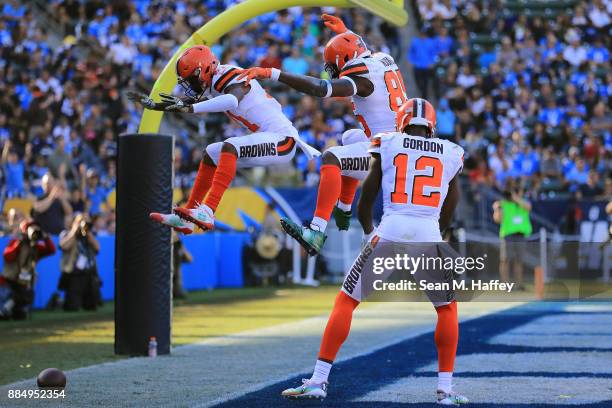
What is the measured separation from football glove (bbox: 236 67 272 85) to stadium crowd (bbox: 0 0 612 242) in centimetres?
1242

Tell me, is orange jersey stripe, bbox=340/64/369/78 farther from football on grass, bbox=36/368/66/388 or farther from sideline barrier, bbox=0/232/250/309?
sideline barrier, bbox=0/232/250/309

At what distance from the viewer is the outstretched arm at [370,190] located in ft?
23.3

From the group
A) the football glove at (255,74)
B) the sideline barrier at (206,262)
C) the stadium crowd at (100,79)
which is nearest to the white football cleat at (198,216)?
the football glove at (255,74)

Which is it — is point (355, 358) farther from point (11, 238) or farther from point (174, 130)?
point (174, 130)

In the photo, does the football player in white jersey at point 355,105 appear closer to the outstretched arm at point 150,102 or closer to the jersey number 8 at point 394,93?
the jersey number 8 at point 394,93

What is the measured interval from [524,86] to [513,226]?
22.0ft

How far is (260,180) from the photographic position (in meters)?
23.1

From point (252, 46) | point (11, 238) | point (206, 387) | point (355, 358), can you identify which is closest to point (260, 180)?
point (252, 46)

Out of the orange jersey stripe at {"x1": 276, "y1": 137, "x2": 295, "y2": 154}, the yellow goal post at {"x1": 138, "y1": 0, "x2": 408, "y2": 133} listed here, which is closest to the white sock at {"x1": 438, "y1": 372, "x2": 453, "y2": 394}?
the orange jersey stripe at {"x1": 276, "y1": 137, "x2": 295, "y2": 154}

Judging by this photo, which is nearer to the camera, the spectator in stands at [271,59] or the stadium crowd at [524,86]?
the stadium crowd at [524,86]

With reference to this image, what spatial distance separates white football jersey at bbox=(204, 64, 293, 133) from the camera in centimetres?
763

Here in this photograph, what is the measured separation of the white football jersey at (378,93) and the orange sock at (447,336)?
1.42 m

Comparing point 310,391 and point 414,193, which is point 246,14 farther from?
point 310,391

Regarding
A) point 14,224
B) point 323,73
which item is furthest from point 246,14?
point 323,73
